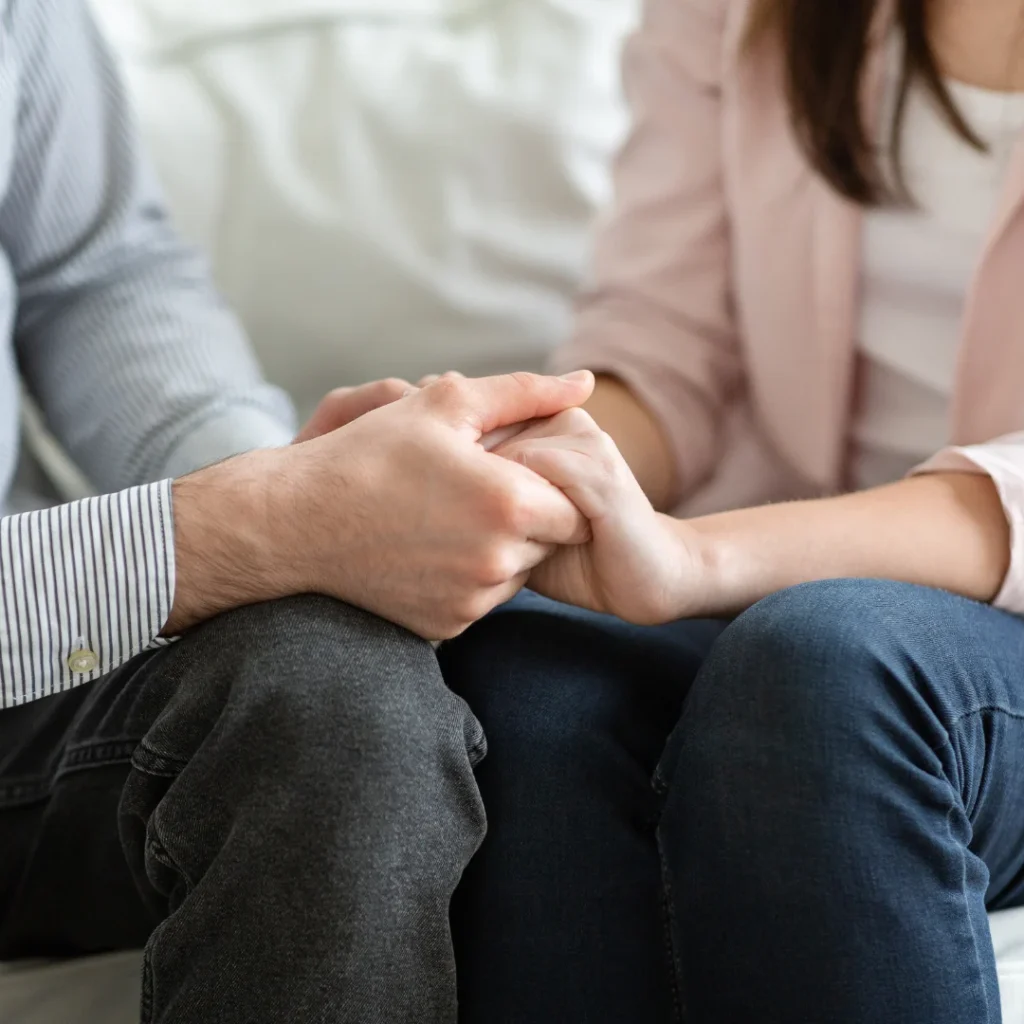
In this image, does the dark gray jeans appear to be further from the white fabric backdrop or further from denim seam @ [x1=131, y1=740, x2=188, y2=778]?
the white fabric backdrop

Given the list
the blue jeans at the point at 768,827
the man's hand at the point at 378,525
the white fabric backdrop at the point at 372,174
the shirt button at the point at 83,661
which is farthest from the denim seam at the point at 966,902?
the white fabric backdrop at the point at 372,174

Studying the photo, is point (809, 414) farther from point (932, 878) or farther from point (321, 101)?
point (321, 101)

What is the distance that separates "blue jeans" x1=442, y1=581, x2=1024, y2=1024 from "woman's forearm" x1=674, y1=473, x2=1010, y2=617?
0.14 ft

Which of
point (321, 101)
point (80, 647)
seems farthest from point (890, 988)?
point (321, 101)

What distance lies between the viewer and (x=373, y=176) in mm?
1166

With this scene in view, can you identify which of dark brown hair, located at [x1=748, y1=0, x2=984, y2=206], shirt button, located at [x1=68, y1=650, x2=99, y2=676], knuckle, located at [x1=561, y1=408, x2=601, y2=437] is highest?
dark brown hair, located at [x1=748, y1=0, x2=984, y2=206]

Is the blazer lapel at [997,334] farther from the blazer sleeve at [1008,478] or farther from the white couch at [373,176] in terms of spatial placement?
the white couch at [373,176]

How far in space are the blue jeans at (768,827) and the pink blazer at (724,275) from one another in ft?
0.98

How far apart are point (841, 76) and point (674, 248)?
0.59 ft

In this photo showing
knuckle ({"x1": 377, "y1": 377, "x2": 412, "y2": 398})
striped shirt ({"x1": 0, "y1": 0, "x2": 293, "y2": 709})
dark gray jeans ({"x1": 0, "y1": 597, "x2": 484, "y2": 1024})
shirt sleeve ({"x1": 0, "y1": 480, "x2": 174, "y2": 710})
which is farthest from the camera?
striped shirt ({"x1": 0, "y1": 0, "x2": 293, "y2": 709})

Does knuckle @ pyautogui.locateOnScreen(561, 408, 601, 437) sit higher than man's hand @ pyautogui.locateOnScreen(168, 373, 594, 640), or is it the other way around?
knuckle @ pyautogui.locateOnScreen(561, 408, 601, 437)

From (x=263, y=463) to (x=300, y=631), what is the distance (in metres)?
0.11

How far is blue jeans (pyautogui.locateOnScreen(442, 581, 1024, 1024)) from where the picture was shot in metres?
0.57

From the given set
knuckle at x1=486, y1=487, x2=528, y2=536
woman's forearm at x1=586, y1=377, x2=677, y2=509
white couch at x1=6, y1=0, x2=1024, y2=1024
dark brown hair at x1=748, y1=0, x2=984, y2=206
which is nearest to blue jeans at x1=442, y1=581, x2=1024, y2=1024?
knuckle at x1=486, y1=487, x2=528, y2=536
